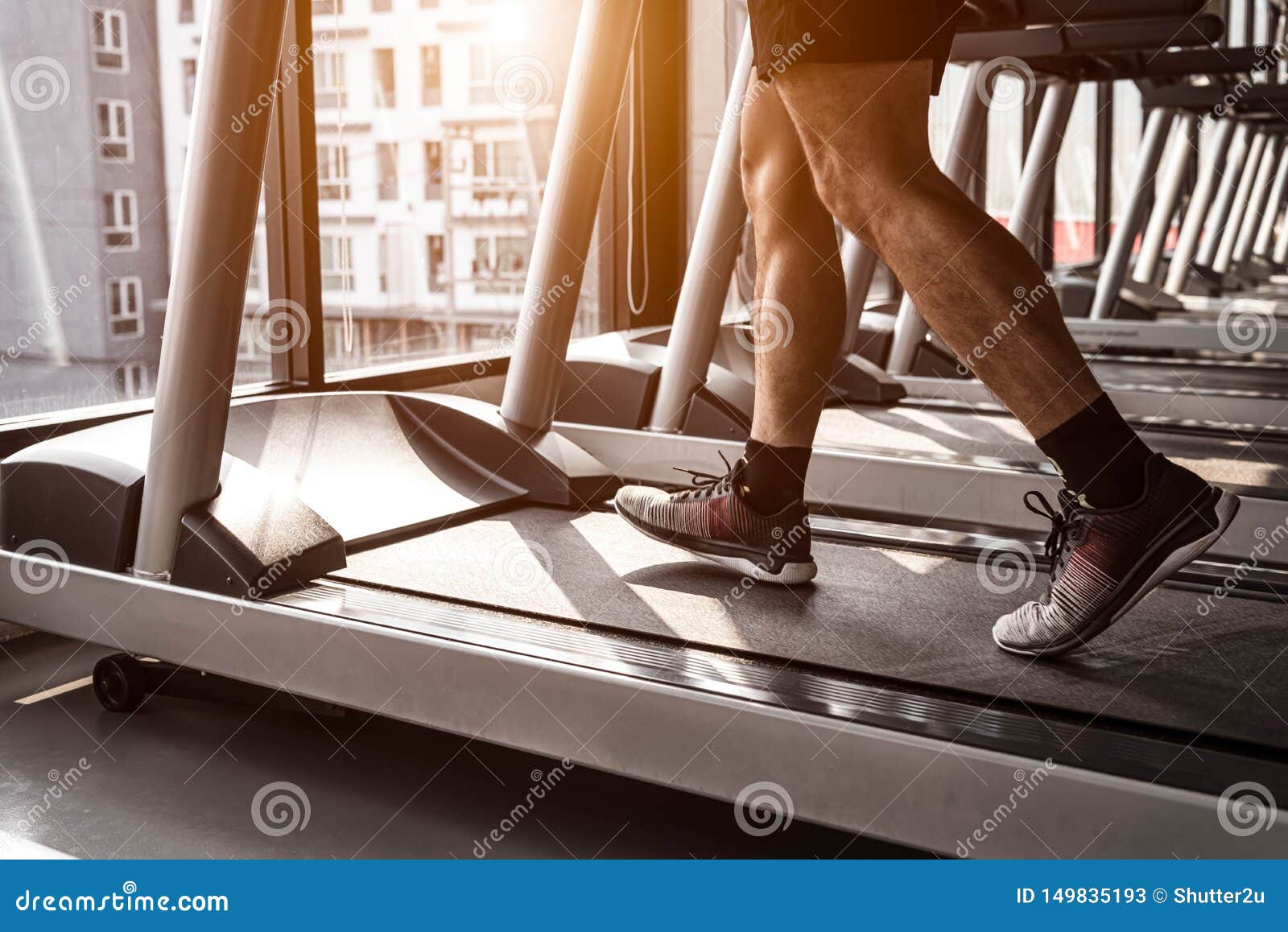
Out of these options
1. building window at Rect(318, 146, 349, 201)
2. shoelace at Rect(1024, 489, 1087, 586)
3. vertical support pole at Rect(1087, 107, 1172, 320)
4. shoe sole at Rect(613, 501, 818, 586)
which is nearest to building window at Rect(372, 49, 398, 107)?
building window at Rect(318, 146, 349, 201)

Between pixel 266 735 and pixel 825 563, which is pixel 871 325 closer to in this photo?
pixel 825 563

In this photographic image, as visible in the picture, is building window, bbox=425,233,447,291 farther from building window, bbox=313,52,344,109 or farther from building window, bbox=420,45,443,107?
building window, bbox=313,52,344,109

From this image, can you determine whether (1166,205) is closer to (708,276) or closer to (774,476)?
(708,276)

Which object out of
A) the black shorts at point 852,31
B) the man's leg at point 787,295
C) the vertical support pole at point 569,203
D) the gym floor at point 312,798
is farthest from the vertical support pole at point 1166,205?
the gym floor at point 312,798

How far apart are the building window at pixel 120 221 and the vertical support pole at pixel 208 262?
77 centimetres

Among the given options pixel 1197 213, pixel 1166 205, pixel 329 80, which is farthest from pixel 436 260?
pixel 1197 213

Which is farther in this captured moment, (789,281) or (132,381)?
(132,381)

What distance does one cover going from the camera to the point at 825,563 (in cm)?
190

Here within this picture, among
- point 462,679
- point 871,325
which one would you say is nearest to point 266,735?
point 462,679

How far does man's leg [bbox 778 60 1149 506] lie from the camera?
127cm

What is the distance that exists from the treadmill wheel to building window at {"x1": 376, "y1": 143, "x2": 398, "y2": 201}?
1783 millimetres

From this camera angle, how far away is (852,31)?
4.28ft

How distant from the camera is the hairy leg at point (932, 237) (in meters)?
1.27

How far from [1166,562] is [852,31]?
0.66 metres
